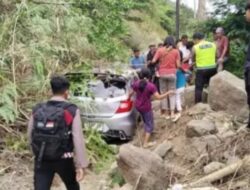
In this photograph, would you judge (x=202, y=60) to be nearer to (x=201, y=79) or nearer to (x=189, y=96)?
(x=201, y=79)

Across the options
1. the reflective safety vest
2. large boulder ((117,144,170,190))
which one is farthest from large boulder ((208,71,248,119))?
large boulder ((117,144,170,190))

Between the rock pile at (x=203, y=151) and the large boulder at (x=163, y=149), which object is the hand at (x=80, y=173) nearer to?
the rock pile at (x=203, y=151)

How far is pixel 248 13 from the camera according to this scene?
6793mm

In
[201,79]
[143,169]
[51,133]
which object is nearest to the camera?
[51,133]

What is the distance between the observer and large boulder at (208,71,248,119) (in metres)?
10.0

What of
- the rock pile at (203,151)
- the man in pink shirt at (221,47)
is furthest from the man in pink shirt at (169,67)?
the man in pink shirt at (221,47)

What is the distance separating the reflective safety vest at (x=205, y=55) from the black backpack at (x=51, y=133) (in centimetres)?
621

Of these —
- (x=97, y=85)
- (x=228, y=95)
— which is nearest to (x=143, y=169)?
(x=97, y=85)

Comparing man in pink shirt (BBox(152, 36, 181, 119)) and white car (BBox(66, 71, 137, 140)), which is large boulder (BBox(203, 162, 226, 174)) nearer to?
white car (BBox(66, 71, 137, 140))

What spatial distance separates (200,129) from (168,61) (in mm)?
2254

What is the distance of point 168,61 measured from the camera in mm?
10898

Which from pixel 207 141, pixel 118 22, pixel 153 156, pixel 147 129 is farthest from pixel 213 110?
pixel 118 22

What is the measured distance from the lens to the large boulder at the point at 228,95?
10031 mm

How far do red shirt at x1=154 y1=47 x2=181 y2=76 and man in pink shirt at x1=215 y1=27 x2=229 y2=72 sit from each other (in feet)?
4.85
